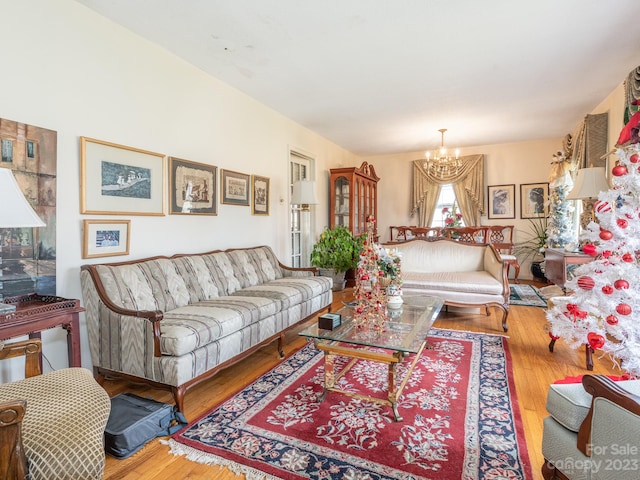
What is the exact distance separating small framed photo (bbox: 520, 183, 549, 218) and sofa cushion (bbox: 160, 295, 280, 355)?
19.2 feet

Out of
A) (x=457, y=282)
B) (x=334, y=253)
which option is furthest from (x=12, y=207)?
(x=334, y=253)

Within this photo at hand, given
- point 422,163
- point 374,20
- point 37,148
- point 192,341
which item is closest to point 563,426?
point 192,341

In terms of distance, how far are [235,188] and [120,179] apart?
1392mm

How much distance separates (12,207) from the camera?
5.10 feet

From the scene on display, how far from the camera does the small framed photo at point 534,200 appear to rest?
654 centimetres

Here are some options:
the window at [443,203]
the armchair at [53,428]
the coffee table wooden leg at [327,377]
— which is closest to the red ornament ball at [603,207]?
the coffee table wooden leg at [327,377]

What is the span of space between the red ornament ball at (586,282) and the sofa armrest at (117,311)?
2.79m

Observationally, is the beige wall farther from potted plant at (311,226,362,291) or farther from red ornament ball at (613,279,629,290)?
red ornament ball at (613,279,629,290)

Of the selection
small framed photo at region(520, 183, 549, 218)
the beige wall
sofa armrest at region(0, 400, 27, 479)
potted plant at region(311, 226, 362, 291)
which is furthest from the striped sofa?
small framed photo at region(520, 183, 549, 218)

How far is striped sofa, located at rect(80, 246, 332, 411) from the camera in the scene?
2078 millimetres

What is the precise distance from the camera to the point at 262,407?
85.1 inches

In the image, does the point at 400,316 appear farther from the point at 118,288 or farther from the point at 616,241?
the point at 118,288

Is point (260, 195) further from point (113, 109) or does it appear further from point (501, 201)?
point (501, 201)

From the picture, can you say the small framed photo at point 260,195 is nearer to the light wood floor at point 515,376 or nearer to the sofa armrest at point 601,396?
the light wood floor at point 515,376
